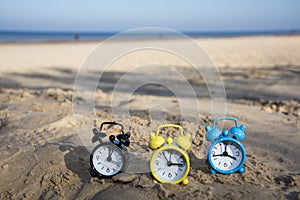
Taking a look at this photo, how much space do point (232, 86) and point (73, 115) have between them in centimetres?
465

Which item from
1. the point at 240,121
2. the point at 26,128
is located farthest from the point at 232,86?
the point at 26,128

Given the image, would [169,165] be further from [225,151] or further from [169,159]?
[225,151]

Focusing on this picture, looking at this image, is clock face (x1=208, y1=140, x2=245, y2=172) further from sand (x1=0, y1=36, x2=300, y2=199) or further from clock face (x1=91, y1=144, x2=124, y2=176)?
clock face (x1=91, y1=144, x2=124, y2=176)

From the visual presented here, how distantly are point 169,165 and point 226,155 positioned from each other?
1.78 feet

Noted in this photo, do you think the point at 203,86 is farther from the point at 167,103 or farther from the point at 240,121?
the point at 240,121

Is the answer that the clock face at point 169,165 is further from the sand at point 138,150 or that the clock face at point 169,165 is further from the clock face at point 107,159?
the clock face at point 107,159

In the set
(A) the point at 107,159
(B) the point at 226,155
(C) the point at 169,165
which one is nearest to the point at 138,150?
(A) the point at 107,159

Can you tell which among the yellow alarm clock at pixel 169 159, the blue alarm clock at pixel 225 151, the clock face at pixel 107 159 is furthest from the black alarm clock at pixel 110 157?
the blue alarm clock at pixel 225 151

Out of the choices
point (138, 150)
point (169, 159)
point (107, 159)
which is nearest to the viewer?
point (169, 159)

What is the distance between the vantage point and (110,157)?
2639mm

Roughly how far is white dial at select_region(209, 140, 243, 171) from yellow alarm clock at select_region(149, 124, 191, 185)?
319 millimetres

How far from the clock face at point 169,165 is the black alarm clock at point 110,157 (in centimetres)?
28

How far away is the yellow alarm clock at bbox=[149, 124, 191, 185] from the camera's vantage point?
8.25 ft

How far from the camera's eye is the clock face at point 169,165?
100.0 inches
